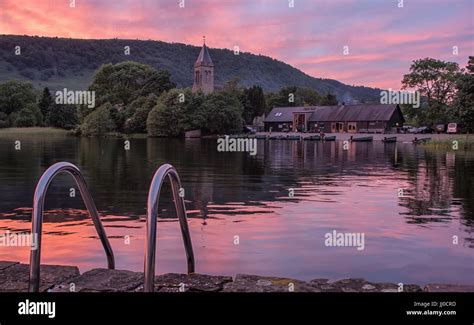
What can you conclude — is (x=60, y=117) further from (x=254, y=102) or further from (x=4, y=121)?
(x=254, y=102)

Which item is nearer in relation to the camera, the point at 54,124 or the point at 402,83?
the point at 402,83

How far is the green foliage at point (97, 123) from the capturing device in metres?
143

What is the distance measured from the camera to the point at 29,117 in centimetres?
16850

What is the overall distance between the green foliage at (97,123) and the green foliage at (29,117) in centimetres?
3142

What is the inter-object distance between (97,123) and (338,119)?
65745 millimetres

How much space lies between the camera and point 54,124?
17538cm

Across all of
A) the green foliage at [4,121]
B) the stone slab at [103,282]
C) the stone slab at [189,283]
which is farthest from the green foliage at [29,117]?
the stone slab at [189,283]

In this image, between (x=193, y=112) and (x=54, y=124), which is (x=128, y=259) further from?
(x=54, y=124)

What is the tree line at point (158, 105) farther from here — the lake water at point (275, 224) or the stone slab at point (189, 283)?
the stone slab at point (189, 283)

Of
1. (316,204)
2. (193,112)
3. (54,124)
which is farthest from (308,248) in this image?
(54,124)

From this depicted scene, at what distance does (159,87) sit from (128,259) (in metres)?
155
